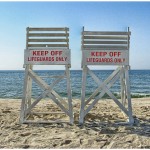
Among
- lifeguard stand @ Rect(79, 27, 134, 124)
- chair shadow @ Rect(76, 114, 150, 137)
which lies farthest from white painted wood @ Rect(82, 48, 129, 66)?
chair shadow @ Rect(76, 114, 150, 137)

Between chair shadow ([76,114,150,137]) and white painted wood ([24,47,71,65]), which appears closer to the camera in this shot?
chair shadow ([76,114,150,137])

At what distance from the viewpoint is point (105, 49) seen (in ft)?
31.1

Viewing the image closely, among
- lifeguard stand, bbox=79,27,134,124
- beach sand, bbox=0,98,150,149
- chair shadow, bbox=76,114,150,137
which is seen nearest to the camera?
beach sand, bbox=0,98,150,149

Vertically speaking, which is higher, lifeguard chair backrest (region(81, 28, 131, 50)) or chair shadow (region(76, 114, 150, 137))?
lifeguard chair backrest (region(81, 28, 131, 50))

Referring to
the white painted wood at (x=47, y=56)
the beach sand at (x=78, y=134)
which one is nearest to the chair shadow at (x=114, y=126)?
the beach sand at (x=78, y=134)

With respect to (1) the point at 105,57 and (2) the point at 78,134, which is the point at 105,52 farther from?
(2) the point at 78,134

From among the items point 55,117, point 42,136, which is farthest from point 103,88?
point 42,136

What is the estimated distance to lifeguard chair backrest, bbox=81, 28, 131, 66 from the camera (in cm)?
941

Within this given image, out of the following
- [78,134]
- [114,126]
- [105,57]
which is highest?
[105,57]

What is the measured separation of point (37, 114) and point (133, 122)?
3199mm

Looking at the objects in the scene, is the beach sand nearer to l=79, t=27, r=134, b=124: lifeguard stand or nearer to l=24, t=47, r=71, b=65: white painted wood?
l=79, t=27, r=134, b=124: lifeguard stand

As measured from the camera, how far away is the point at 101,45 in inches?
374

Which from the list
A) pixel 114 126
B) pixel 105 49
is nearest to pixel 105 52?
pixel 105 49

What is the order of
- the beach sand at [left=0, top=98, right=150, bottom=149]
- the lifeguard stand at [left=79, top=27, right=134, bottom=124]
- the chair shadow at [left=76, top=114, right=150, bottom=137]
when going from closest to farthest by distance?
the beach sand at [left=0, top=98, right=150, bottom=149] → the chair shadow at [left=76, top=114, right=150, bottom=137] → the lifeguard stand at [left=79, top=27, right=134, bottom=124]
